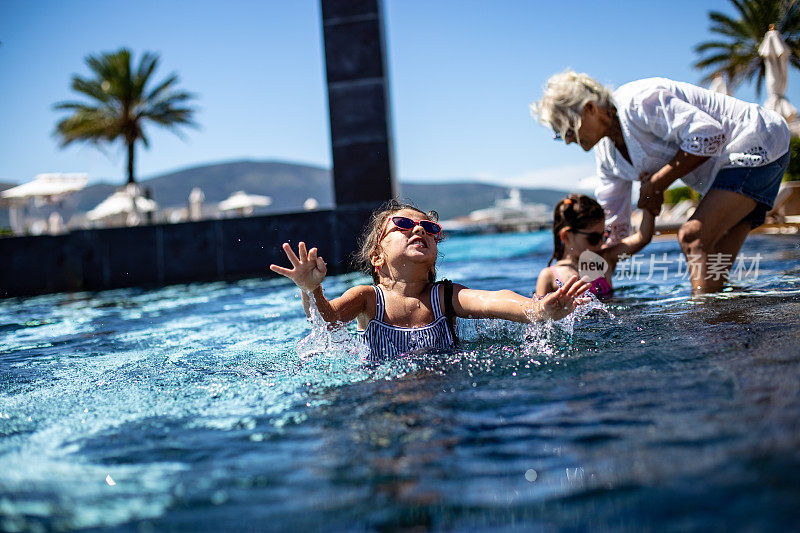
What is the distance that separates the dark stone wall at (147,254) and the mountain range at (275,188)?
68.7 metres

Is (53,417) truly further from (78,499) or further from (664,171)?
(664,171)

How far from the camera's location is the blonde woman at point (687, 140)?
4035mm

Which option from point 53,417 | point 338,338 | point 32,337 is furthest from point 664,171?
point 32,337

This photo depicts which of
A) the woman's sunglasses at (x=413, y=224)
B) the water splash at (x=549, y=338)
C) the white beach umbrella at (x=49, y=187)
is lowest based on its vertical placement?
the water splash at (x=549, y=338)

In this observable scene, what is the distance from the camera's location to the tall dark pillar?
33.0 ft

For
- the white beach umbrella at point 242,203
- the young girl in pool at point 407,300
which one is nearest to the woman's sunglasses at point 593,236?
the young girl in pool at point 407,300

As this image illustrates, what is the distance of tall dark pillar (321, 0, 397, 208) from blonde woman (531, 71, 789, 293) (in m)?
5.83

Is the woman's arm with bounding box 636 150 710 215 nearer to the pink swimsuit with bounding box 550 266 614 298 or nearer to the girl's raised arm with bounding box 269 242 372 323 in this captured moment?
the pink swimsuit with bounding box 550 266 614 298

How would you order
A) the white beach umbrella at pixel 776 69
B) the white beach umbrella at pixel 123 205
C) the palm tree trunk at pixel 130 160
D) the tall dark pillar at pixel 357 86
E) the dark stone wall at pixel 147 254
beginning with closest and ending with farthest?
the dark stone wall at pixel 147 254
the tall dark pillar at pixel 357 86
the white beach umbrella at pixel 776 69
the white beach umbrella at pixel 123 205
the palm tree trunk at pixel 130 160

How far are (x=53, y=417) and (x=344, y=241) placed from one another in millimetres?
7228

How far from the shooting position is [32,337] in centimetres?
523

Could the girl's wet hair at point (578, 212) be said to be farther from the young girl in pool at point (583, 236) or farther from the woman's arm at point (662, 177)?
the woman's arm at point (662, 177)

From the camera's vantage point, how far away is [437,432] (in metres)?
1.99

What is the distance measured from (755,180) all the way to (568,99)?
1.33 metres
